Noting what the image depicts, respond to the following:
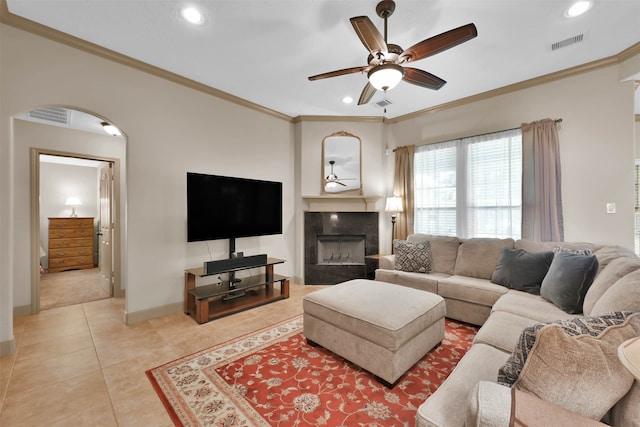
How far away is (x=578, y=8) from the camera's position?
218 cm

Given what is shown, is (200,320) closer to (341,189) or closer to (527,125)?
(341,189)

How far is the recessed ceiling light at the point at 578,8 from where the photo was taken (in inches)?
83.7

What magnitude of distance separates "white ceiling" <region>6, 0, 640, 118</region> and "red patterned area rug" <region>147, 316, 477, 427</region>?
2913 millimetres

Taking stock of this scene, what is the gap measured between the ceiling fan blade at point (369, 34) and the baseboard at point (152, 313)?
136 inches

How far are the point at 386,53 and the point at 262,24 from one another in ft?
3.84

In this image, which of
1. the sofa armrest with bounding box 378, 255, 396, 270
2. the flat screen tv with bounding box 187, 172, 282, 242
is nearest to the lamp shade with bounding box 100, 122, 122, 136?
the flat screen tv with bounding box 187, 172, 282, 242

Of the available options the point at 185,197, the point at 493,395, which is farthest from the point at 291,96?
the point at 493,395

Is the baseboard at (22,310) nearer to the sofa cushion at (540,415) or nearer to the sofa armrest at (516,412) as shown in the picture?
the sofa armrest at (516,412)

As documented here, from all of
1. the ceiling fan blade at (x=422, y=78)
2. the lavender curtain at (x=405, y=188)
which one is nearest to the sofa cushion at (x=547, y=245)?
the lavender curtain at (x=405, y=188)

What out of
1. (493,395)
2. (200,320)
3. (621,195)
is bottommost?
(200,320)

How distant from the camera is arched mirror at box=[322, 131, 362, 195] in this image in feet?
15.1

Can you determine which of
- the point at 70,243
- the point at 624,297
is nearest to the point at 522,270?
the point at 624,297

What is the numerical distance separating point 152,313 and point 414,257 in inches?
130

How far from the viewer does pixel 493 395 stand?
0.92m
